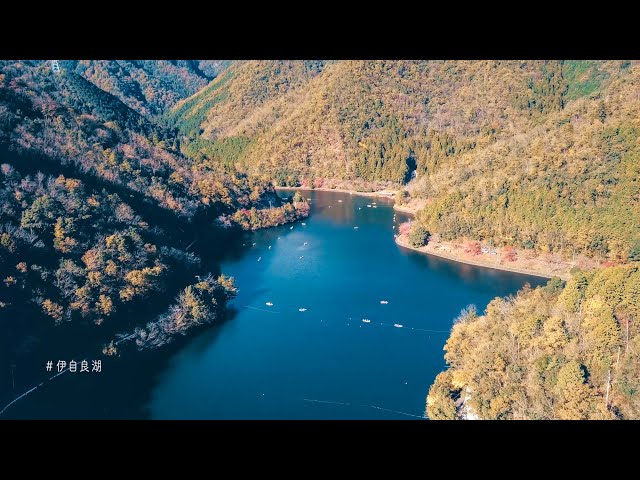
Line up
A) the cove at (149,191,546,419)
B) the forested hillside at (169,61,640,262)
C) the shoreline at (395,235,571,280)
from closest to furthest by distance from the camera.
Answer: the cove at (149,191,546,419)
the shoreline at (395,235,571,280)
the forested hillside at (169,61,640,262)

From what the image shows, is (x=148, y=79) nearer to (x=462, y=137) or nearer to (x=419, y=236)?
(x=462, y=137)

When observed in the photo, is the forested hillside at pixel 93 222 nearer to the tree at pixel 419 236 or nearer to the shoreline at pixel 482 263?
the shoreline at pixel 482 263

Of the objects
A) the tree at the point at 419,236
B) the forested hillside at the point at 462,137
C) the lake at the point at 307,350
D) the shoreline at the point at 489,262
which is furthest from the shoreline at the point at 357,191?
the lake at the point at 307,350

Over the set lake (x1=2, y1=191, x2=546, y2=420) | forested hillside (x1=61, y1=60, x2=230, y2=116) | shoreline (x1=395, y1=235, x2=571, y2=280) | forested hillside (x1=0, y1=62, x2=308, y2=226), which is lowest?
lake (x1=2, y1=191, x2=546, y2=420)

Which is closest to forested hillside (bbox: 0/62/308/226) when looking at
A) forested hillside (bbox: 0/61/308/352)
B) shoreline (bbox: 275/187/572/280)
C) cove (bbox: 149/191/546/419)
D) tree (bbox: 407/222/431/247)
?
forested hillside (bbox: 0/61/308/352)

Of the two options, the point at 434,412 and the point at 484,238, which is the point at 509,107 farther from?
the point at 434,412

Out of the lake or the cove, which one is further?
the cove

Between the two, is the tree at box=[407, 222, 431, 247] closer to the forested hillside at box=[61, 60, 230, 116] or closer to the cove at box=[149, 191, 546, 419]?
the cove at box=[149, 191, 546, 419]

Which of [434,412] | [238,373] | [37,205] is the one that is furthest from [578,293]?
[37,205]
